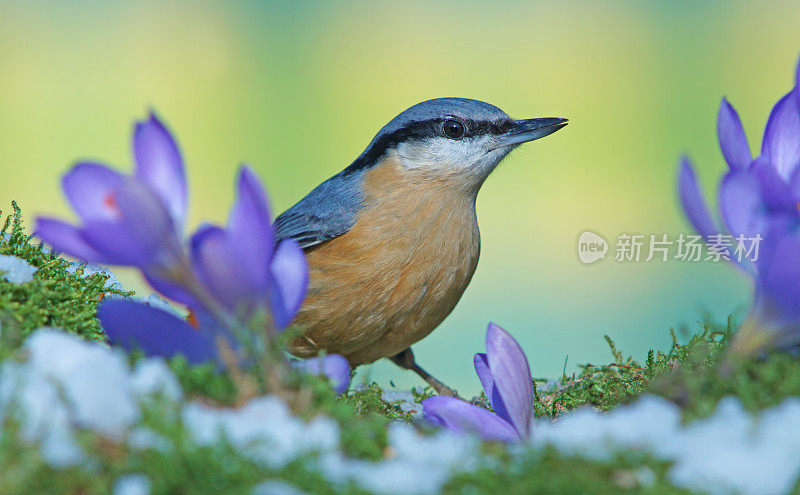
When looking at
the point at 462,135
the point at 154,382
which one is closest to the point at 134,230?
the point at 154,382

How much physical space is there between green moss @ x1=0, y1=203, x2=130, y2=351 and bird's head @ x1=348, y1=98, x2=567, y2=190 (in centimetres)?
102

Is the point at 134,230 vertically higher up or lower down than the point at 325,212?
lower down

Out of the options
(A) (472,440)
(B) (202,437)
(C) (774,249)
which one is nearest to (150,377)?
(B) (202,437)

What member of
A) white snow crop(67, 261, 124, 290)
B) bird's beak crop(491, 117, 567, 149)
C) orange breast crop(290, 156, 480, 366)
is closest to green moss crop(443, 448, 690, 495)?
white snow crop(67, 261, 124, 290)

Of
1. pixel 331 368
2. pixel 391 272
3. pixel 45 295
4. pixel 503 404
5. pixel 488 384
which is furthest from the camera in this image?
pixel 391 272

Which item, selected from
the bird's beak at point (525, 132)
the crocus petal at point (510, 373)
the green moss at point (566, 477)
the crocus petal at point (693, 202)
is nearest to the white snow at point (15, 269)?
the crocus petal at point (510, 373)

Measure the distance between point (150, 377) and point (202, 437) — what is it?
8cm

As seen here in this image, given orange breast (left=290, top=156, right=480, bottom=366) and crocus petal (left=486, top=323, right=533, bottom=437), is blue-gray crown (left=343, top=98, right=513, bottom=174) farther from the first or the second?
crocus petal (left=486, top=323, right=533, bottom=437)

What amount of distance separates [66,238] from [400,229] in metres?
1.36

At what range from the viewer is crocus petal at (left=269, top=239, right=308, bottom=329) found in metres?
0.91

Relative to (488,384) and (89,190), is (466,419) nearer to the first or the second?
(488,384)

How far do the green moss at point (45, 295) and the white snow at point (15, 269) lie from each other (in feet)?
0.04

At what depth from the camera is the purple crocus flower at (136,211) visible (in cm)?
82

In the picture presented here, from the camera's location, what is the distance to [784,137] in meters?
1.13
